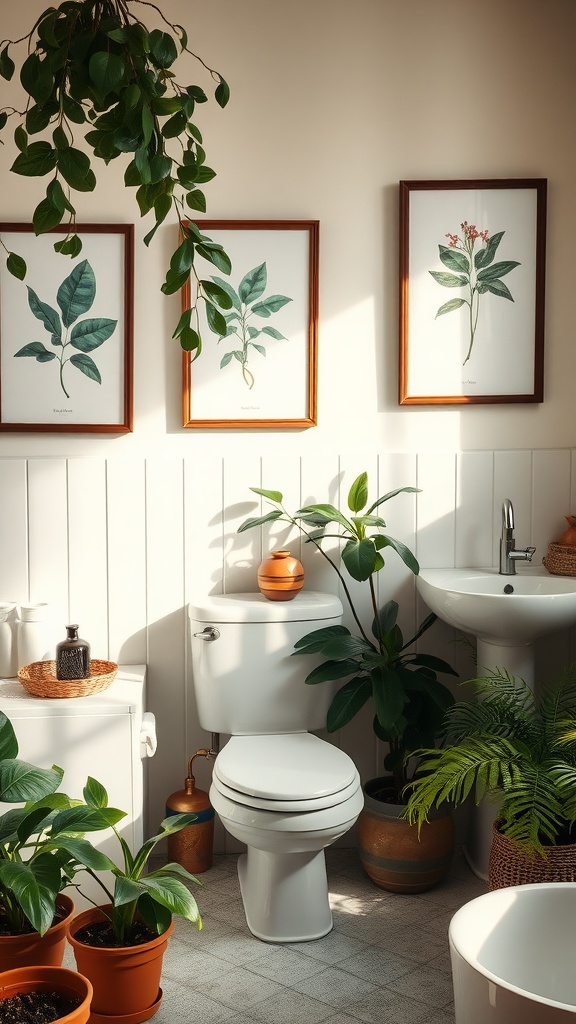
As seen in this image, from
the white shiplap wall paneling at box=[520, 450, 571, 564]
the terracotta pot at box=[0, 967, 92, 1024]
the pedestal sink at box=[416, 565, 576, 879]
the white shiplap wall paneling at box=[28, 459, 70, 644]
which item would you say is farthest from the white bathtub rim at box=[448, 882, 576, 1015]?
the white shiplap wall paneling at box=[28, 459, 70, 644]

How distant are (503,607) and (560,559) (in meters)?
0.47

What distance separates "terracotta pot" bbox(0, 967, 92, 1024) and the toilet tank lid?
1.13m

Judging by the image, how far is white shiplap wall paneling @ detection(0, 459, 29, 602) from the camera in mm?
2748

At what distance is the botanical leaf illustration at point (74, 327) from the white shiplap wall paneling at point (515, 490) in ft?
4.18

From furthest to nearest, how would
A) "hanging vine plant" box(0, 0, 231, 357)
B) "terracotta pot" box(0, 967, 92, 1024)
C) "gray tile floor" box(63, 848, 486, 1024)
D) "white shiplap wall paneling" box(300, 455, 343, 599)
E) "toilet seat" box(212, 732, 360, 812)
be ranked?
1. "white shiplap wall paneling" box(300, 455, 343, 599)
2. "toilet seat" box(212, 732, 360, 812)
3. "gray tile floor" box(63, 848, 486, 1024)
4. "terracotta pot" box(0, 967, 92, 1024)
5. "hanging vine plant" box(0, 0, 231, 357)

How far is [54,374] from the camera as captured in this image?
2746mm

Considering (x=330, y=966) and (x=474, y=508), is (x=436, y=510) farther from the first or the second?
(x=330, y=966)

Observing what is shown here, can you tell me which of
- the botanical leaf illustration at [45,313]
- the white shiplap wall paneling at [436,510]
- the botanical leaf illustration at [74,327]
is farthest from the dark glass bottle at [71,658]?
the white shiplap wall paneling at [436,510]

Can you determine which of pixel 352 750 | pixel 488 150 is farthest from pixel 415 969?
pixel 488 150

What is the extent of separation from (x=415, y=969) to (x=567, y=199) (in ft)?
7.31

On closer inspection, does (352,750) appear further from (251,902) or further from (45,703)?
(45,703)

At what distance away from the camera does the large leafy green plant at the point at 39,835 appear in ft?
5.62

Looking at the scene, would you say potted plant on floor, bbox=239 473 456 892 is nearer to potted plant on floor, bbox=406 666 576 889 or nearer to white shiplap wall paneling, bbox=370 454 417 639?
white shiplap wall paneling, bbox=370 454 417 639

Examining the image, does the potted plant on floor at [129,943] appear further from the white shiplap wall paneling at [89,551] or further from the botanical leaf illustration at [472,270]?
the botanical leaf illustration at [472,270]
